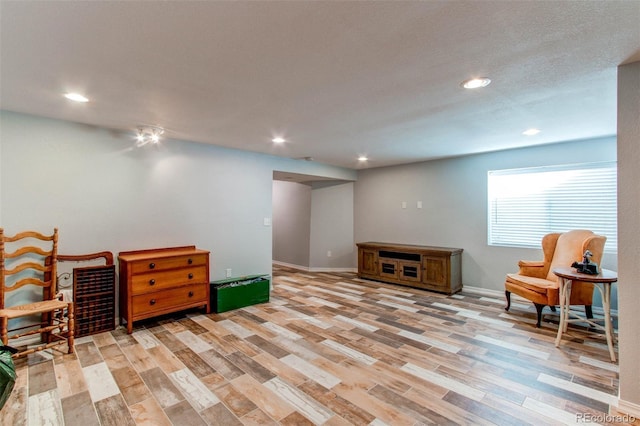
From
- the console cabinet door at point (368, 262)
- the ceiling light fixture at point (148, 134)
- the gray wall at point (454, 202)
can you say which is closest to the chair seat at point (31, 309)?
the ceiling light fixture at point (148, 134)

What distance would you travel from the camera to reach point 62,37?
5.42 feet

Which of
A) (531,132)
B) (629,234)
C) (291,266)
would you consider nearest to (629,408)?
(629,234)

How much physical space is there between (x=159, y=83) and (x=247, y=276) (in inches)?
116

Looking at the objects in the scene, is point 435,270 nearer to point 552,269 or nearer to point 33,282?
point 552,269

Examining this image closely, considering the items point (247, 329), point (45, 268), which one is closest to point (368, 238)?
point (247, 329)

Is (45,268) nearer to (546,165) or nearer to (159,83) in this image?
(159,83)

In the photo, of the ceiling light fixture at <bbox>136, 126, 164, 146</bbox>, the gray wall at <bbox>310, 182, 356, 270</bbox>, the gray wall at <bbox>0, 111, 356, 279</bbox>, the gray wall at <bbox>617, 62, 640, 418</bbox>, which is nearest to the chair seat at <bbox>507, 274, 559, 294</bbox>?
the gray wall at <bbox>617, 62, 640, 418</bbox>

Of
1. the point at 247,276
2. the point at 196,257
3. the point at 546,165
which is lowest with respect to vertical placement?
the point at 247,276

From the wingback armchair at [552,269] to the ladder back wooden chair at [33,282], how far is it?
15.5 feet

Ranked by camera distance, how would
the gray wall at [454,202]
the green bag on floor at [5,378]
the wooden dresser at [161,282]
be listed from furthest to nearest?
1. the gray wall at [454,202]
2. the wooden dresser at [161,282]
3. the green bag on floor at [5,378]

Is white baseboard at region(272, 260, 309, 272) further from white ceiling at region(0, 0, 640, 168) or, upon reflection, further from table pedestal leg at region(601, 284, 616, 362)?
table pedestal leg at region(601, 284, 616, 362)

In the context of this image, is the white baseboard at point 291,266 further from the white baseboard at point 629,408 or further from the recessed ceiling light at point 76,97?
the white baseboard at point 629,408

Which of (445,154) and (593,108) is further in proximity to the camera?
(445,154)

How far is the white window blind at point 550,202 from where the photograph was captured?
3875mm
